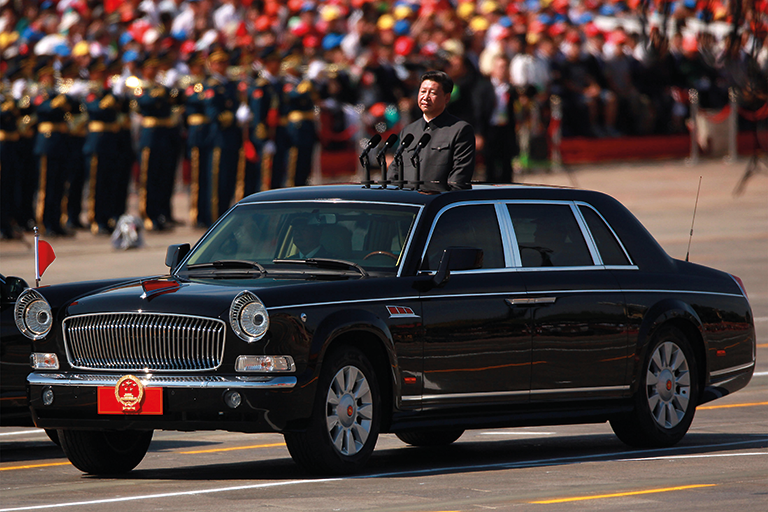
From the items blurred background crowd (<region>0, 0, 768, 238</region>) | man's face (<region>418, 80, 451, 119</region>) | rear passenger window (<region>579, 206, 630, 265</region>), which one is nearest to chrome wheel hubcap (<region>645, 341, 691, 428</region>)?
rear passenger window (<region>579, 206, 630, 265</region>)

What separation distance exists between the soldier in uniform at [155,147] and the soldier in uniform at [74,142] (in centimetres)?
84

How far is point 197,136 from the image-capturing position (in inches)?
1057

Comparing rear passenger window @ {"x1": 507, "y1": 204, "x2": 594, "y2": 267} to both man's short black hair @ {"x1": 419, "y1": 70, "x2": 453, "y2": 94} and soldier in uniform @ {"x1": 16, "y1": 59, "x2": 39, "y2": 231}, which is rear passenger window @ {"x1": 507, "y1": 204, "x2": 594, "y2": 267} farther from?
soldier in uniform @ {"x1": 16, "y1": 59, "x2": 39, "y2": 231}

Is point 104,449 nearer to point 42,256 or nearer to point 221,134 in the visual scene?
point 42,256

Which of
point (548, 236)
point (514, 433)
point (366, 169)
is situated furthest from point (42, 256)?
point (514, 433)

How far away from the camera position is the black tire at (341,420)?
882 centimetres

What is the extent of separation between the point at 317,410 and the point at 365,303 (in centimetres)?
64

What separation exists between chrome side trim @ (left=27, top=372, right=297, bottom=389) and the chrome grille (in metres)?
0.06

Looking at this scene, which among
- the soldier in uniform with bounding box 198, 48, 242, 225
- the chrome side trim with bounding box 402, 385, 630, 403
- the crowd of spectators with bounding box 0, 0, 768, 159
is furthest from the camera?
the crowd of spectators with bounding box 0, 0, 768, 159

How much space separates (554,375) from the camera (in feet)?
32.5

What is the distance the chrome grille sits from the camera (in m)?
8.77

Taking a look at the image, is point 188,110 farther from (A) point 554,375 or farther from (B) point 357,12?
(A) point 554,375

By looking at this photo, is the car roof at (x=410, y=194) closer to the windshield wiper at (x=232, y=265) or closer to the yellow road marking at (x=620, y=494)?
the windshield wiper at (x=232, y=265)

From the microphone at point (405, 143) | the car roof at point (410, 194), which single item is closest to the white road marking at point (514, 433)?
the car roof at point (410, 194)
